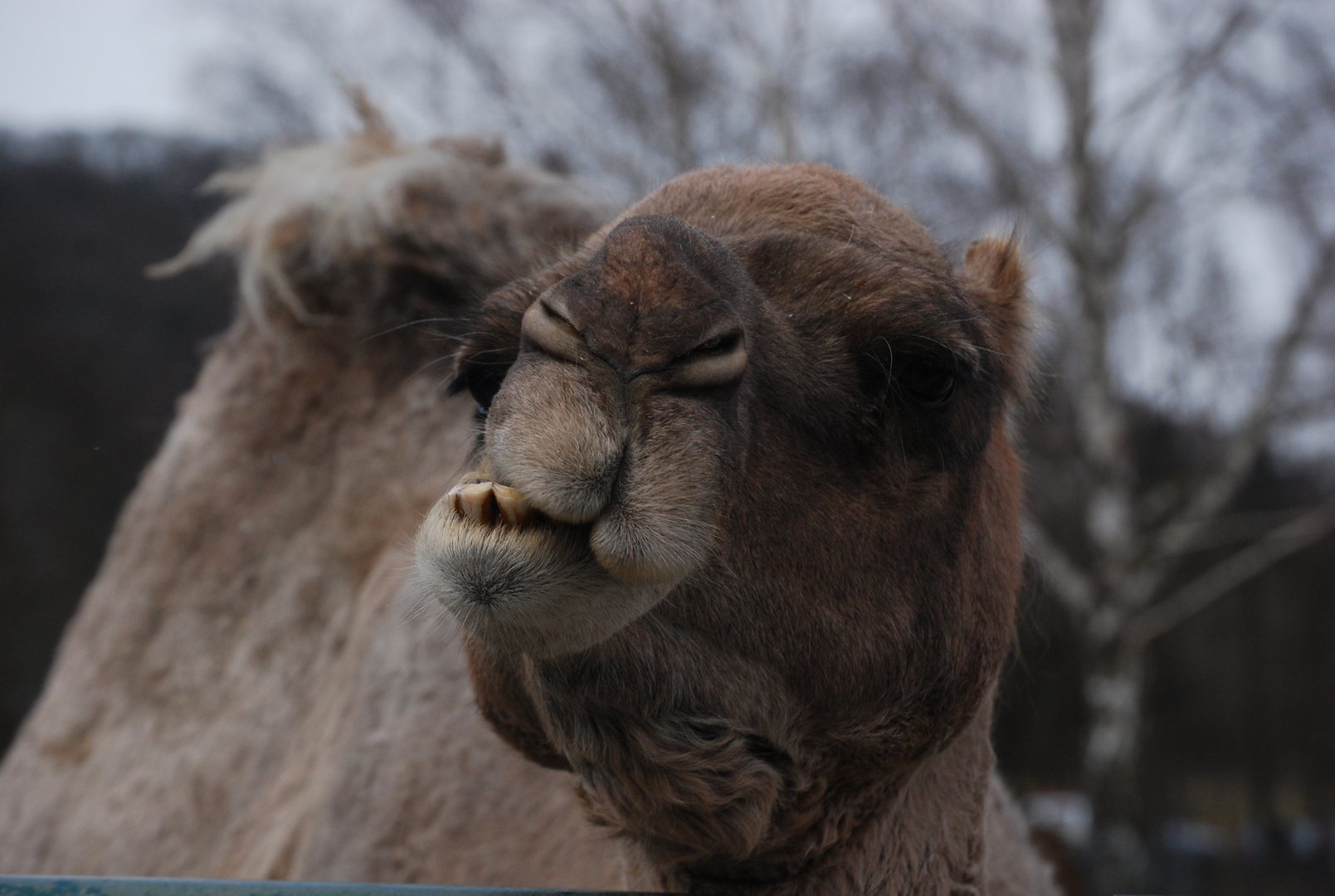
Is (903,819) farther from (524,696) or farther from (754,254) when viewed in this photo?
(754,254)

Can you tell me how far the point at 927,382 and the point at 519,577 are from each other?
77 centimetres

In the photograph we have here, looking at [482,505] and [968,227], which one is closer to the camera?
[482,505]

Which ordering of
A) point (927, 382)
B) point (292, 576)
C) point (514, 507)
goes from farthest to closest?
point (292, 576) → point (927, 382) → point (514, 507)

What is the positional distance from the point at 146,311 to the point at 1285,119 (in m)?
11.4

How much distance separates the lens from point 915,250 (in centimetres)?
200

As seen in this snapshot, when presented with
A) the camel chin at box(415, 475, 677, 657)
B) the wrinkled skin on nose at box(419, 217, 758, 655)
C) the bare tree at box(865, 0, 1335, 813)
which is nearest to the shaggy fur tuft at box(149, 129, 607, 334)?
the wrinkled skin on nose at box(419, 217, 758, 655)

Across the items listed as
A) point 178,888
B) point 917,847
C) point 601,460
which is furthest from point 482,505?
point 917,847

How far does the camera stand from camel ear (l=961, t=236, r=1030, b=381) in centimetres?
222

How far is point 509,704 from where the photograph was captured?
193 centimetres

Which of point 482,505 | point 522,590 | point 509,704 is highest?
point 482,505

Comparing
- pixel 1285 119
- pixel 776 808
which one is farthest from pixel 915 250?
pixel 1285 119

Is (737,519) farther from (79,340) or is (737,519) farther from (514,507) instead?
(79,340)

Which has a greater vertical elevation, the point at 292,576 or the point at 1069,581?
the point at 292,576

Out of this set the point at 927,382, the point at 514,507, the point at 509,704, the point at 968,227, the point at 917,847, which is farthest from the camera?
the point at 968,227
